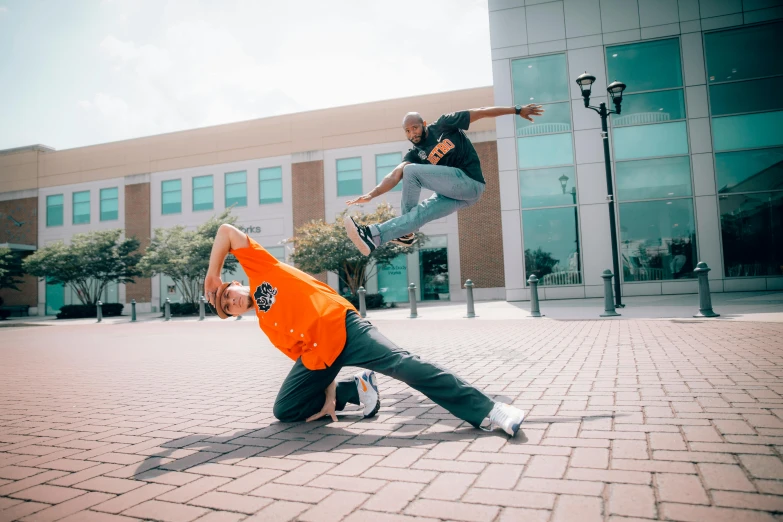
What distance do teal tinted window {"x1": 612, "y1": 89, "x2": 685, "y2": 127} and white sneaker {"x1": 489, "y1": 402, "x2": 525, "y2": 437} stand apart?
17.1 meters

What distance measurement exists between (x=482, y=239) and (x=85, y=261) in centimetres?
2282

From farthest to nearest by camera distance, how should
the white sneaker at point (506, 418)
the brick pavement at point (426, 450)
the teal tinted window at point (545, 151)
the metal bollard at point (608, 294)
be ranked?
the teal tinted window at point (545, 151)
the metal bollard at point (608, 294)
the white sneaker at point (506, 418)
the brick pavement at point (426, 450)

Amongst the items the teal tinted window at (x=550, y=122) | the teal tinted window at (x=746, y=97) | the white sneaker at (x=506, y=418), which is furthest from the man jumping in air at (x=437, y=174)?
the teal tinted window at (x=746, y=97)

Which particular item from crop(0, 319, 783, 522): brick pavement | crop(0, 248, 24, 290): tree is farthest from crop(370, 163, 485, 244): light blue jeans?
crop(0, 248, 24, 290): tree

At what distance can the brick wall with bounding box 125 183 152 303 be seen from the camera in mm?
31359

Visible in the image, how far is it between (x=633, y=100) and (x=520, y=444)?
17.9m

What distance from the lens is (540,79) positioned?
1752cm

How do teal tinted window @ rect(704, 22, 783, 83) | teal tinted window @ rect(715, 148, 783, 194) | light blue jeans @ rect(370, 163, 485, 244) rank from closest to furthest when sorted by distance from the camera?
light blue jeans @ rect(370, 163, 485, 244) → teal tinted window @ rect(715, 148, 783, 194) → teal tinted window @ rect(704, 22, 783, 83)

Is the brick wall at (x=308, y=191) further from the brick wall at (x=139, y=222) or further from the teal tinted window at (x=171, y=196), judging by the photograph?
the brick wall at (x=139, y=222)

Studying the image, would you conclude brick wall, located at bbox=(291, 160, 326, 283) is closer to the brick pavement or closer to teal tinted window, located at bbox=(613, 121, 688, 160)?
teal tinted window, located at bbox=(613, 121, 688, 160)

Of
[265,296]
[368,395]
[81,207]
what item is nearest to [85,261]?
[81,207]

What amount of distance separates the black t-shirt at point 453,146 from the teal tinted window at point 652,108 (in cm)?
1491

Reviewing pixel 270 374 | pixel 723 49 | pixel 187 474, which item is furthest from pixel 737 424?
pixel 723 49

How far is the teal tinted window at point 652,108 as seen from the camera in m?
16.7
